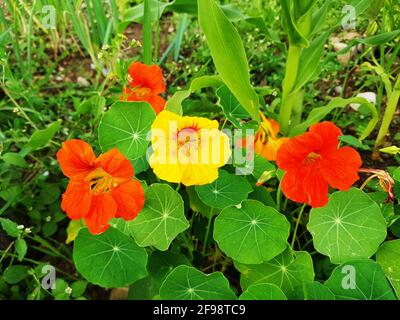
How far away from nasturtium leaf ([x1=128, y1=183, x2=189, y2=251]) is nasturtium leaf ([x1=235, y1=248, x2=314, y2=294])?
20 centimetres

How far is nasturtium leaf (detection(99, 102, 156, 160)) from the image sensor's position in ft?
3.95

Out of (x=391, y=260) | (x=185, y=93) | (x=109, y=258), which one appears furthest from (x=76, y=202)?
(x=391, y=260)

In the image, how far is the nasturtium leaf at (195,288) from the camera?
113 cm

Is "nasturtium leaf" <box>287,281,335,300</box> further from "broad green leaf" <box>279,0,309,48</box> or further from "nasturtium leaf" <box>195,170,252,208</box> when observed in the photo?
"broad green leaf" <box>279,0,309,48</box>

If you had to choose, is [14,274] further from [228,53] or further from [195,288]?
[228,53]

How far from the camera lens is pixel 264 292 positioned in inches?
43.0

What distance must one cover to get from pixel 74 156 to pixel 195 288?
41cm

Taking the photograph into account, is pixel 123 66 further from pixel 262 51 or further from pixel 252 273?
pixel 262 51

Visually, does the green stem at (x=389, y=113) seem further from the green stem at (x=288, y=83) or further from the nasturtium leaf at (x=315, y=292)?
the nasturtium leaf at (x=315, y=292)

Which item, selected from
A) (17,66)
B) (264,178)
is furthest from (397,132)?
(17,66)

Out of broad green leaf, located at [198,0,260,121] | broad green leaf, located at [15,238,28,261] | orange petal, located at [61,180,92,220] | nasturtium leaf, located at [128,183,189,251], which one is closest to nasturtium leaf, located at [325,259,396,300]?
nasturtium leaf, located at [128,183,189,251]

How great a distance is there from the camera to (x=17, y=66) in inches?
79.6

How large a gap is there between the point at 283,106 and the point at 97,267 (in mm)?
774

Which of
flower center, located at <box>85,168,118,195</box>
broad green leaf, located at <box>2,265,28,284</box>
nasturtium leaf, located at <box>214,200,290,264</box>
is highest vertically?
flower center, located at <box>85,168,118,195</box>
